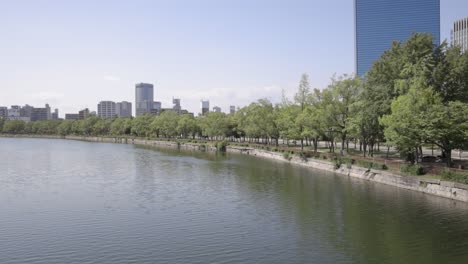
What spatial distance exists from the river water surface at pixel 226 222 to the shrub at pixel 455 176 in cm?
215

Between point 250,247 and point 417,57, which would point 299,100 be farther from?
point 250,247

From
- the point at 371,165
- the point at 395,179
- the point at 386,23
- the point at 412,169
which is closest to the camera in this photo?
the point at 412,169

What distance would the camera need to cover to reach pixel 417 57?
4828 cm

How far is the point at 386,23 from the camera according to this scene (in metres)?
182

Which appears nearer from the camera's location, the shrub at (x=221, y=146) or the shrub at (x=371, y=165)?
the shrub at (x=371, y=165)

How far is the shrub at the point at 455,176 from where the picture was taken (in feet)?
112

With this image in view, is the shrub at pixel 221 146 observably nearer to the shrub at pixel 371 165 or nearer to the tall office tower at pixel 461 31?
the shrub at pixel 371 165

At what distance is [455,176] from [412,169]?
572 centimetres

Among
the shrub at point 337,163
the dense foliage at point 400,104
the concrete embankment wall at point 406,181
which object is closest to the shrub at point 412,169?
the concrete embankment wall at point 406,181

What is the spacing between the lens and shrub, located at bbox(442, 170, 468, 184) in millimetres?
34125

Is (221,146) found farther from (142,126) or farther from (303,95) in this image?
(142,126)

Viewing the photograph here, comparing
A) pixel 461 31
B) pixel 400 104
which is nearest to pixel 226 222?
pixel 400 104

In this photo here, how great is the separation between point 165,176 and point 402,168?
86.7 feet

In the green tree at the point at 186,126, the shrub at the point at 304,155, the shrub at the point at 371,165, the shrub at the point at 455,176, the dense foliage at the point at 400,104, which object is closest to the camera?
the shrub at the point at 455,176
